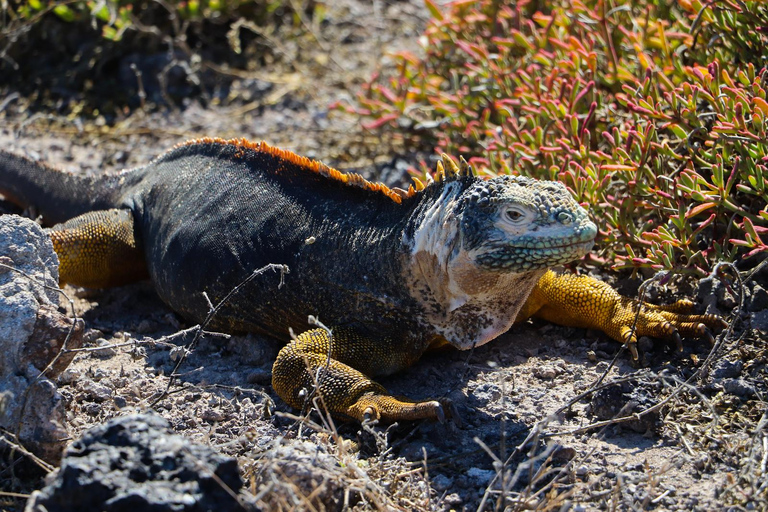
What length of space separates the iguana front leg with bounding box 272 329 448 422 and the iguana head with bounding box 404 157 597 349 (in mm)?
277

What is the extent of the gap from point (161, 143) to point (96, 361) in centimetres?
255

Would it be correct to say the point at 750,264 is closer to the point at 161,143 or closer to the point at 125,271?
the point at 125,271

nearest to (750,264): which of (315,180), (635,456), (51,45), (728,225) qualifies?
(728,225)

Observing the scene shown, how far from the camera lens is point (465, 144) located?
526cm

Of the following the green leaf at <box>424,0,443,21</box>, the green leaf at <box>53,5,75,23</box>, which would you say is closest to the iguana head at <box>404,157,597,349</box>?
the green leaf at <box>424,0,443,21</box>

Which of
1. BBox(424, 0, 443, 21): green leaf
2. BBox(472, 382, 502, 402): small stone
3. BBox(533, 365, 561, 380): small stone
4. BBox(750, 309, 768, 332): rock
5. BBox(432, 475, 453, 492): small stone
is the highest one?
BBox(424, 0, 443, 21): green leaf

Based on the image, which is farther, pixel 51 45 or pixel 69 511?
pixel 51 45

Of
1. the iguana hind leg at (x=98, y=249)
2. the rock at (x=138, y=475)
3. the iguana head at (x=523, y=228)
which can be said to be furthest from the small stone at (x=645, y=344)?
the iguana hind leg at (x=98, y=249)

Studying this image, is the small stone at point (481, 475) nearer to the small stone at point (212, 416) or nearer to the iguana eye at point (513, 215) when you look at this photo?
the iguana eye at point (513, 215)

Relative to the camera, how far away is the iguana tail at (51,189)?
4770 mm

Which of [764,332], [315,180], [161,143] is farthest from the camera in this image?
[161,143]

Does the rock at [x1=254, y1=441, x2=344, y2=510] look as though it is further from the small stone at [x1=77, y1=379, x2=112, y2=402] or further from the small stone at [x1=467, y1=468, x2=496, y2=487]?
the small stone at [x1=77, y1=379, x2=112, y2=402]

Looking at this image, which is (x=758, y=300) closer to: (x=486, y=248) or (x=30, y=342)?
(x=486, y=248)

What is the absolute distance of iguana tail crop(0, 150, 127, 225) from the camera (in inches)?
188
